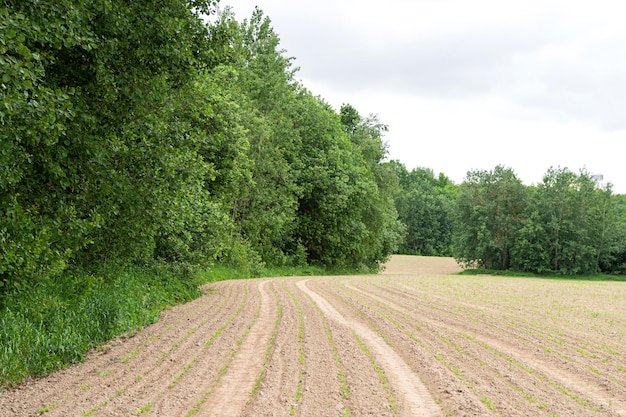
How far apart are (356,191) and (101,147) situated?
32.5m

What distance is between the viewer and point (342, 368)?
821cm

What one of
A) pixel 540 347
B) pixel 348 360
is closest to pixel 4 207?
pixel 348 360

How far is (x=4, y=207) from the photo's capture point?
294 inches

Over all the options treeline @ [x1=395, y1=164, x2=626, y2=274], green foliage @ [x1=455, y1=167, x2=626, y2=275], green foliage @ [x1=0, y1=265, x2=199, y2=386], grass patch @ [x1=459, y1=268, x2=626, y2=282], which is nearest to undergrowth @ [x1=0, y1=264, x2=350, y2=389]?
green foliage @ [x1=0, y1=265, x2=199, y2=386]

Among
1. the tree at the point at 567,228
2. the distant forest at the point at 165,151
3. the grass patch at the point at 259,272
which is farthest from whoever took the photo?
the tree at the point at 567,228

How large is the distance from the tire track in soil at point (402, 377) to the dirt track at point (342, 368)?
0.02 metres

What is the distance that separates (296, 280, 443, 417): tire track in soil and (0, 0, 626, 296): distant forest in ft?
15.4

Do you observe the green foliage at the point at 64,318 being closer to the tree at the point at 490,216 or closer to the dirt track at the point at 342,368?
the dirt track at the point at 342,368

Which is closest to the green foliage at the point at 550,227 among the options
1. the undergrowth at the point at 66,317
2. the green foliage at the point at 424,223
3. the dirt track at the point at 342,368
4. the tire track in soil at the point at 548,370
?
the green foliage at the point at 424,223

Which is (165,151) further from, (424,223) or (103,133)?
(424,223)

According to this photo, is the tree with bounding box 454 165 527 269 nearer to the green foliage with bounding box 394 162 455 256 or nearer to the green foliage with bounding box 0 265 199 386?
the green foliage with bounding box 394 162 455 256

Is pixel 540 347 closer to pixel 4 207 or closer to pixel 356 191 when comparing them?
pixel 4 207

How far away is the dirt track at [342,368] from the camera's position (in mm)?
6520

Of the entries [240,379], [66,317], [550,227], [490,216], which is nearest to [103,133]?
[66,317]
